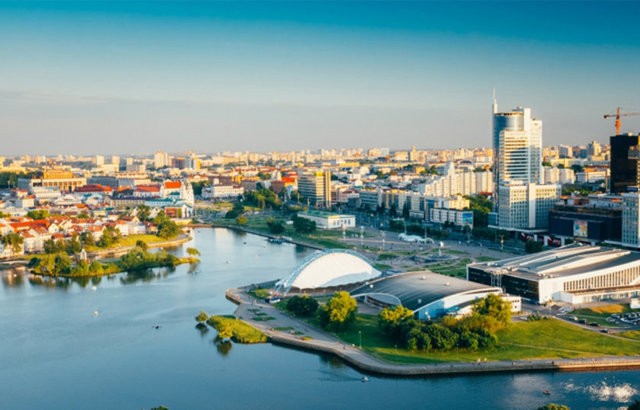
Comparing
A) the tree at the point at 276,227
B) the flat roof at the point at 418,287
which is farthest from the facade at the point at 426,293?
the tree at the point at 276,227

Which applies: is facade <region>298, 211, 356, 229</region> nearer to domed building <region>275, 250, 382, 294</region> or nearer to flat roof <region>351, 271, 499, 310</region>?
domed building <region>275, 250, 382, 294</region>

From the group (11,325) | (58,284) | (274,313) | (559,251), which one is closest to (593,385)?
(274,313)

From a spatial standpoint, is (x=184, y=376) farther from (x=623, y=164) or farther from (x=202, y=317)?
(x=623, y=164)

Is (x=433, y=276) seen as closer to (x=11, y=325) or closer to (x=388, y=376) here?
(x=388, y=376)

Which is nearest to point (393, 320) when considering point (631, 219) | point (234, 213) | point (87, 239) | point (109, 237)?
point (631, 219)

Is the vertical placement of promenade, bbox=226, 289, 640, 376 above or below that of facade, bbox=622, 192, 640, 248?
below

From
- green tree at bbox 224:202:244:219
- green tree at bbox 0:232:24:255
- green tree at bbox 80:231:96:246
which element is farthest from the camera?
green tree at bbox 224:202:244:219

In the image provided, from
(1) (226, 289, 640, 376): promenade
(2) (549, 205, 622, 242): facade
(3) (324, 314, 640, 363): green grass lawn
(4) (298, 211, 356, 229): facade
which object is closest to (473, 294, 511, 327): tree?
(3) (324, 314, 640, 363): green grass lawn
